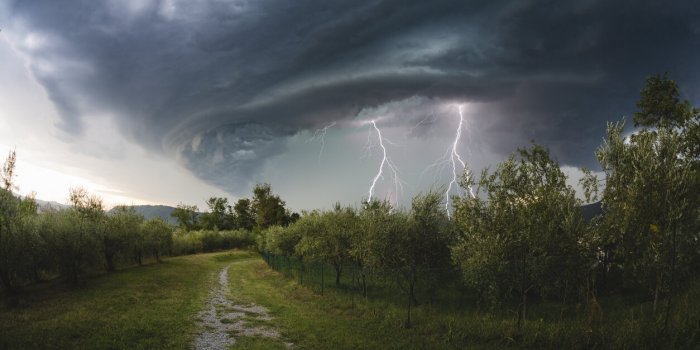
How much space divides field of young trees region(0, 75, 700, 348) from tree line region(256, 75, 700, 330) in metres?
0.07

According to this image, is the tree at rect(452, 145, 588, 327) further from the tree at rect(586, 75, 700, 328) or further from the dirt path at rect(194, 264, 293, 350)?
the dirt path at rect(194, 264, 293, 350)

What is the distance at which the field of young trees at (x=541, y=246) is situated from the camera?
571 inches

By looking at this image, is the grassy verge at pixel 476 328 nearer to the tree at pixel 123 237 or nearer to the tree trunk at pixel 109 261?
the tree trunk at pixel 109 261

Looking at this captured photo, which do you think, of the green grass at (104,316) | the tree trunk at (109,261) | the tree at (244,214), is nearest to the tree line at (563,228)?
the green grass at (104,316)

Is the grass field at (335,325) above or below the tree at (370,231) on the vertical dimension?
below

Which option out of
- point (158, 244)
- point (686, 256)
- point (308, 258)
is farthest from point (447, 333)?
point (158, 244)

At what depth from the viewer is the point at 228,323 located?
68.8ft

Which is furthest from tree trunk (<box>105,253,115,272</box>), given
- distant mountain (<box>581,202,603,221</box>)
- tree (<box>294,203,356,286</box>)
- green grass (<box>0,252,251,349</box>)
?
distant mountain (<box>581,202,603,221</box>)

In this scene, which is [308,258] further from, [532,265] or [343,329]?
[532,265]

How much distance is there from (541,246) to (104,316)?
25.2 metres

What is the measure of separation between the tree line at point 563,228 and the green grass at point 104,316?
12.8m

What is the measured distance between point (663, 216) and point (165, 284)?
42.5 m

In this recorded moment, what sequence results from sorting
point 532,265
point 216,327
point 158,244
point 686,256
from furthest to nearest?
1. point 158,244
2. point 216,327
3. point 532,265
4. point 686,256

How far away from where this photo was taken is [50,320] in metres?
19.8
